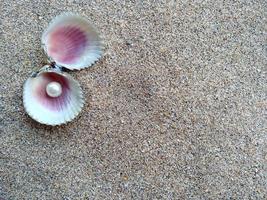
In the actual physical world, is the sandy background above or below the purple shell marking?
below

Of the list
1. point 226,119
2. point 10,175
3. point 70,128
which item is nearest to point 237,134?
point 226,119

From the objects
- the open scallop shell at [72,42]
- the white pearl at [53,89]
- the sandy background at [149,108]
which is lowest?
the sandy background at [149,108]

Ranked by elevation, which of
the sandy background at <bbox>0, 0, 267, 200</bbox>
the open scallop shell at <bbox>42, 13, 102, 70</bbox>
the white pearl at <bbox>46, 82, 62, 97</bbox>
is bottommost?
the sandy background at <bbox>0, 0, 267, 200</bbox>

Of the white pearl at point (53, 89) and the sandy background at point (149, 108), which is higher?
the white pearl at point (53, 89)

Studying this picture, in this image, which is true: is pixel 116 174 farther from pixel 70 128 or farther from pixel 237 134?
pixel 237 134
